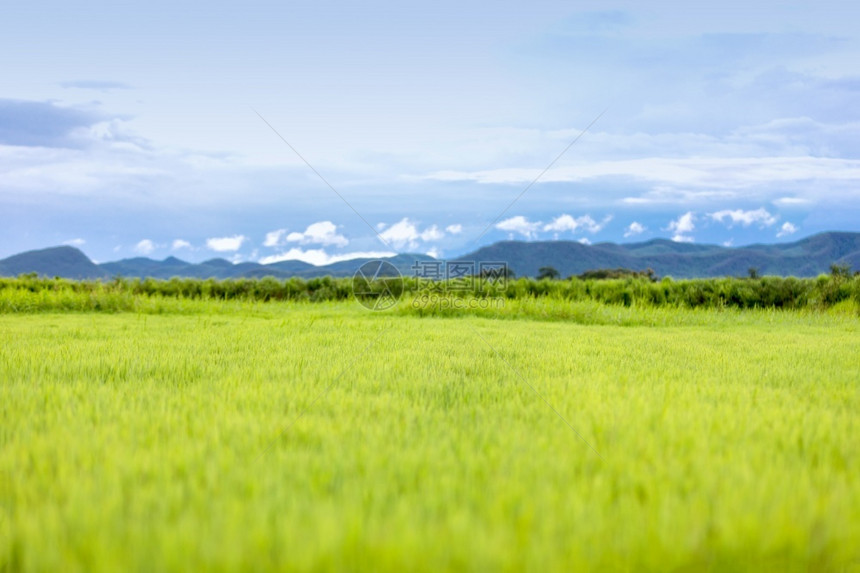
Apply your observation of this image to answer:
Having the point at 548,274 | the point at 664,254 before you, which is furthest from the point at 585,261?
the point at 548,274

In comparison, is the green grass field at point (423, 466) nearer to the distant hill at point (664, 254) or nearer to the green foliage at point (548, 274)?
the green foliage at point (548, 274)

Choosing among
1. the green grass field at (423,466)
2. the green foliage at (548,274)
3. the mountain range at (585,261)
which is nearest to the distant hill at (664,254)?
the mountain range at (585,261)

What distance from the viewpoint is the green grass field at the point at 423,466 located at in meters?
1.38

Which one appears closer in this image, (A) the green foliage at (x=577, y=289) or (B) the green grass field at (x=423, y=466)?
(B) the green grass field at (x=423, y=466)

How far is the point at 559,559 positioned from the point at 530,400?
1638 millimetres

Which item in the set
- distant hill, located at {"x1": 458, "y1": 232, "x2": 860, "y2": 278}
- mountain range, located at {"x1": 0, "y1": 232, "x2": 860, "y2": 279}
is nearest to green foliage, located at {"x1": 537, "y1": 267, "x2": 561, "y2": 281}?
mountain range, located at {"x1": 0, "y1": 232, "x2": 860, "y2": 279}

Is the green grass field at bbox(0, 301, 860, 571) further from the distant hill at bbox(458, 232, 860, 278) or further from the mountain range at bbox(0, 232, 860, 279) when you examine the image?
the distant hill at bbox(458, 232, 860, 278)

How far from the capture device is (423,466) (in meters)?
1.87

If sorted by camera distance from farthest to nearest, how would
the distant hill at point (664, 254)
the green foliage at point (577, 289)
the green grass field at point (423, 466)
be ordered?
the distant hill at point (664, 254) < the green foliage at point (577, 289) < the green grass field at point (423, 466)

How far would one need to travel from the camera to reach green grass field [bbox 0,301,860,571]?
1383 mm

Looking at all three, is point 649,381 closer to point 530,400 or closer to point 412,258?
point 530,400

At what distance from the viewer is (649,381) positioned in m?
3.43

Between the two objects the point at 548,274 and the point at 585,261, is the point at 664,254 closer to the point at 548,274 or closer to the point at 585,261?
the point at 585,261

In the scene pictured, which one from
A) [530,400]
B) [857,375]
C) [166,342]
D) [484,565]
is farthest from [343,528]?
[166,342]
